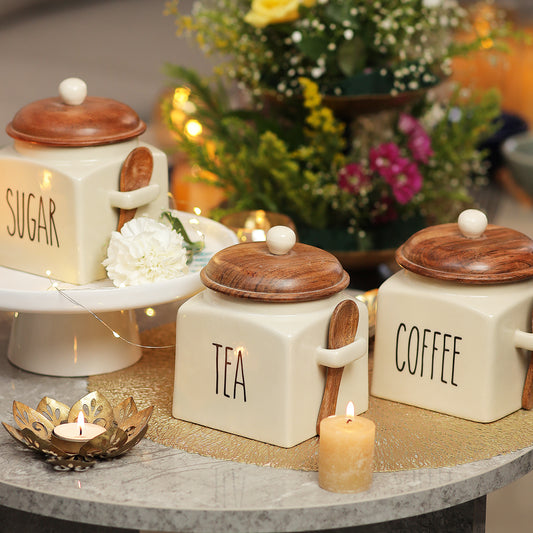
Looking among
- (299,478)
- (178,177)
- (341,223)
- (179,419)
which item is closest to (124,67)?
(178,177)

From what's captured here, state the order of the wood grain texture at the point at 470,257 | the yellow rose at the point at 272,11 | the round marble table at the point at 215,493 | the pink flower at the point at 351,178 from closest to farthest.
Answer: the round marble table at the point at 215,493 → the wood grain texture at the point at 470,257 → the yellow rose at the point at 272,11 → the pink flower at the point at 351,178

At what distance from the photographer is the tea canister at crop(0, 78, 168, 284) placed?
3.27ft

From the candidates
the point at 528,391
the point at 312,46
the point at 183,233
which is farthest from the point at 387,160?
the point at 528,391

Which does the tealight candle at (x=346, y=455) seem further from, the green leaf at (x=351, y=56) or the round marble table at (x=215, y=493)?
the green leaf at (x=351, y=56)

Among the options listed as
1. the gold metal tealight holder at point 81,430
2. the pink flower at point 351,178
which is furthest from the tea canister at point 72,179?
the pink flower at point 351,178

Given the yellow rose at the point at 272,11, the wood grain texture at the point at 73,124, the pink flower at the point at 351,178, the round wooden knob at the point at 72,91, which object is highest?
the yellow rose at the point at 272,11

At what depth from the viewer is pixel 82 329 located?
1.08 metres

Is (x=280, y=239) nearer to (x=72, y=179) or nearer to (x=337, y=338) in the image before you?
(x=337, y=338)

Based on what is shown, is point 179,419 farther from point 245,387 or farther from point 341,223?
point 341,223

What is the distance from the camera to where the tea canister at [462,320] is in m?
0.91

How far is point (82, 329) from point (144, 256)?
168 mm

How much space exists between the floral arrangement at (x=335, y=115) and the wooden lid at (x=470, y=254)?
2.22 ft

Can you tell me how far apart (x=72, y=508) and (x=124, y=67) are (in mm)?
1746

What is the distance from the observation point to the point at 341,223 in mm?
1774
